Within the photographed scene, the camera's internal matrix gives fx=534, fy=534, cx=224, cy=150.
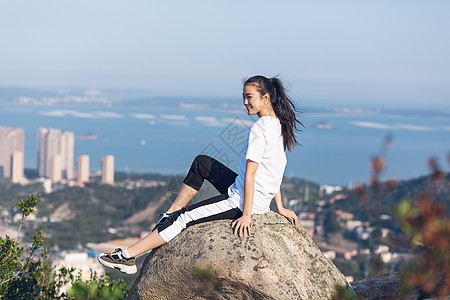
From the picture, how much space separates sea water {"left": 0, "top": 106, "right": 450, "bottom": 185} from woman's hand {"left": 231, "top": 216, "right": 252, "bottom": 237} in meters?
→ 46.5

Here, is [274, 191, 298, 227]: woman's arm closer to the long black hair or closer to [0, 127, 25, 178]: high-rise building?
the long black hair

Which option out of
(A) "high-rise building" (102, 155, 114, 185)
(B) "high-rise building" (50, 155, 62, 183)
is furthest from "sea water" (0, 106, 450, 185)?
(B) "high-rise building" (50, 155, 62, 183)

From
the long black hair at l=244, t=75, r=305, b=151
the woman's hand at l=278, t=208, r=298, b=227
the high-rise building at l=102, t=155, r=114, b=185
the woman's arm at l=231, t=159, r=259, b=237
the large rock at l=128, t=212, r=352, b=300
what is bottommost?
the high-rise building at l=102, t=155, r=114, b=185

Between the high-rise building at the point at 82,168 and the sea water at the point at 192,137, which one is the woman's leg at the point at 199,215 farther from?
the high-rise building at the point at 82,168

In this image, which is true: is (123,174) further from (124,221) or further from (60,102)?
(60,102)

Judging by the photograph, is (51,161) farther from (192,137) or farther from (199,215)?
(199,215)

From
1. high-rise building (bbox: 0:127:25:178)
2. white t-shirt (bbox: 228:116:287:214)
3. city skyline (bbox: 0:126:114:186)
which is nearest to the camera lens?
white t-shirt (bbox: 228:116:287:214)

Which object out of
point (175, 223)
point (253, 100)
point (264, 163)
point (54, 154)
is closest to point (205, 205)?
point (175, 223)

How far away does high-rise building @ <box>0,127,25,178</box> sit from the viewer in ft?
188

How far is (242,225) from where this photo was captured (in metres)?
3.42

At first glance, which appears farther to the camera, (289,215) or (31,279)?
(31,279)

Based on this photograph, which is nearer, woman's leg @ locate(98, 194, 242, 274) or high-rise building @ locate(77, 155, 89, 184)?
woman's leg @ locate(98, 194, 242, 274)

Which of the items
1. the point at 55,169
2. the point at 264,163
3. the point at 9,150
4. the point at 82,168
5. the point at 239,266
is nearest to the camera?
the point at 239,266

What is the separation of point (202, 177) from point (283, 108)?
754 millimetres
